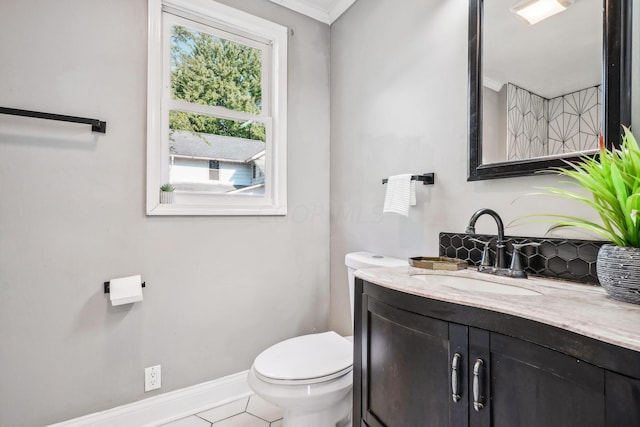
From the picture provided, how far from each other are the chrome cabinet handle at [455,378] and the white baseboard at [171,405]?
1.40 m

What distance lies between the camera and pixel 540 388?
634 mm

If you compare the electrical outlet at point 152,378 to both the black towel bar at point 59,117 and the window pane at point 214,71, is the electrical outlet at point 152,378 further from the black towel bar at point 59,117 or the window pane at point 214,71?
the window pane at point 214,71

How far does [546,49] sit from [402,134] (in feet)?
2.15

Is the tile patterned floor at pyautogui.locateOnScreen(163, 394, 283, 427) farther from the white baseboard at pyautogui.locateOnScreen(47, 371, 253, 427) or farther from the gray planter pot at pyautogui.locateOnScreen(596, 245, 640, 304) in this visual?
the gray planter pot at pyautogui.locateOnScreen(596, 245, 640, 304)

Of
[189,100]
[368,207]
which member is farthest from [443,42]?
[189,100]

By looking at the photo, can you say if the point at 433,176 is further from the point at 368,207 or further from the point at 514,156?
the point at 368,207

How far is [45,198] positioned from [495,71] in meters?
1.97

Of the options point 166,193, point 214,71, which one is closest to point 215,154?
point 166,193

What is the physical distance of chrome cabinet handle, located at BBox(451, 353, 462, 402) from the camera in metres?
0.76

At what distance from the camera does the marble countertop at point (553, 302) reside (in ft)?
1.84

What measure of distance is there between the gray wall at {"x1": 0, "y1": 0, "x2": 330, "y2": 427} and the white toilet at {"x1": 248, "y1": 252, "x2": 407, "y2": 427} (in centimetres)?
56

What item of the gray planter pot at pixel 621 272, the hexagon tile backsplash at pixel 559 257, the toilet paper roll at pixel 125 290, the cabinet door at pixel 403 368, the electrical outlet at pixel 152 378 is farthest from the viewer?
the electrical outlet at pixel 152 378

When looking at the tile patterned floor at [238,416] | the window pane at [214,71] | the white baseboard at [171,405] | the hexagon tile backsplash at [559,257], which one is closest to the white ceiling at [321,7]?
the window pane at [214,71]

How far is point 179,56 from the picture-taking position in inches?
67.4
